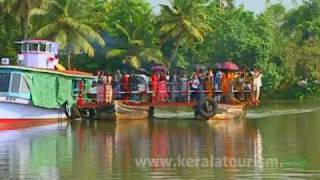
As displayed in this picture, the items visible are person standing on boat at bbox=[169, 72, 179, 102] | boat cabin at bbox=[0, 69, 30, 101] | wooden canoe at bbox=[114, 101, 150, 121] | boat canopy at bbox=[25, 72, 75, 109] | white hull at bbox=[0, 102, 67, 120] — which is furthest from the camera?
person standing on boat at bbox=[169, 72, 179, 102]

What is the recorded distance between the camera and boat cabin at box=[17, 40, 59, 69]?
104 feet

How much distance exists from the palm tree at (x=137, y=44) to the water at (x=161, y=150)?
21664 millimetres

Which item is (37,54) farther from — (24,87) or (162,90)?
(162,90)

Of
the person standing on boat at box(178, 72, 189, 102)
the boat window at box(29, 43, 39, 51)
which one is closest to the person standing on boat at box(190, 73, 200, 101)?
the person standing on boat at box(178, 72, 189, 102)

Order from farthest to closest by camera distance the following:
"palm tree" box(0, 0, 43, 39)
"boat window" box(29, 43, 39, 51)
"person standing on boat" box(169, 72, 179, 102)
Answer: "palm tree" box(0, 0, 43, 39), "person standing on boat" box(169, 72, 179, 102), "boat window" box(29, 43, 39, 51)

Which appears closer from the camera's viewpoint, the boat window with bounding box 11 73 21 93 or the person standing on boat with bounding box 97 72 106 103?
the boat window with bounding box 11 73 21 93

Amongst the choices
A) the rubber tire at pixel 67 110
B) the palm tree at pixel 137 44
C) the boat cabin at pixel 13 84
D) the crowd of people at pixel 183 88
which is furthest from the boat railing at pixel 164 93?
the palm tree at pixel 137 44

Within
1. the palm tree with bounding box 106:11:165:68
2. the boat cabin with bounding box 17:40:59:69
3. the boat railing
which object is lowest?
the boat railing

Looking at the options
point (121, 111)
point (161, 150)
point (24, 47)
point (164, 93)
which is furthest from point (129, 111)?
point (161, 150)

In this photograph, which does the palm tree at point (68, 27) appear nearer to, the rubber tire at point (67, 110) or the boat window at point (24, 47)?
the boat window at point (24, 47)

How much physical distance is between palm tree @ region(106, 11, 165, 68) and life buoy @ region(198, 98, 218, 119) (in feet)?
66.7

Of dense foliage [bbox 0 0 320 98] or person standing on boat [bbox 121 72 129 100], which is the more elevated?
dense foliage [bbox 0 0 320 98]

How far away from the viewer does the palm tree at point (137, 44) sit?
5209 cm

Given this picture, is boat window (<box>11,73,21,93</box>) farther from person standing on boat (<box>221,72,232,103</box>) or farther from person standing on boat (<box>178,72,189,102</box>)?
person standing on boat (<box>221,72,232,103</box>)
